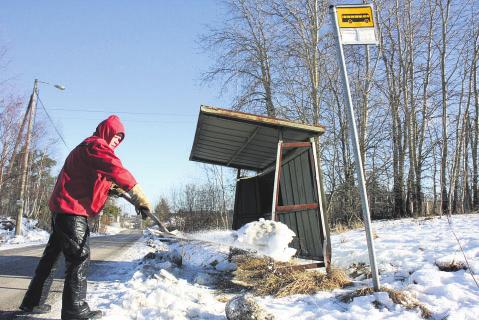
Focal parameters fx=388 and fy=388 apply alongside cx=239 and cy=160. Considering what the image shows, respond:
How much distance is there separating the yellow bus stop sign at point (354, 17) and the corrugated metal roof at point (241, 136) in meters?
1.90

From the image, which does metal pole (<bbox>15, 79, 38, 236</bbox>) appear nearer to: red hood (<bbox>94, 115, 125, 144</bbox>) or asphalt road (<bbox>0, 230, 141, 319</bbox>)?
asphalt road (<bbox>0, 230, 141, 319</bbox>)

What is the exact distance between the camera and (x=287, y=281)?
15.5 ft

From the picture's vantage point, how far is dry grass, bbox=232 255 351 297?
14.9 feet

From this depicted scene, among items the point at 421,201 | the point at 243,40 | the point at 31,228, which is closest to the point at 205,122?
the point at 243,40

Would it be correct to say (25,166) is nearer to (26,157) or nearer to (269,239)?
(26,157)

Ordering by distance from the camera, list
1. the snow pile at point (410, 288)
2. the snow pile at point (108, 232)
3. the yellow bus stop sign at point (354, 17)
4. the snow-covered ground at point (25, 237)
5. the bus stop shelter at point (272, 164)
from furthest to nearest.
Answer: the snow pile at point (108, 232)
the snow-covered ground at point (25, 237)
the bus stop shelter at point (272, 164)
the yellow bus stop sign at point (354, 17)
the snow pile at point (410, 288)

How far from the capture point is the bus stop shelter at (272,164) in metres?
5.78

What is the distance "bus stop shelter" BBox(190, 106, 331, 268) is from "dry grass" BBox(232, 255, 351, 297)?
1.73ft

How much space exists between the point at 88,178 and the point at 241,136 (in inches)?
176

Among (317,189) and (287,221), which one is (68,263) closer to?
(317,189)

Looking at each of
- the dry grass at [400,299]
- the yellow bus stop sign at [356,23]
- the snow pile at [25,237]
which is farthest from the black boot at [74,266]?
the snow pile at [25,237]

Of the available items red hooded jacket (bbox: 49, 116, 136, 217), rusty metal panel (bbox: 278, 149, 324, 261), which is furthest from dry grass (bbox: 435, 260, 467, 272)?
red hooded jacket (bbox: 49, 116, 136, 217)

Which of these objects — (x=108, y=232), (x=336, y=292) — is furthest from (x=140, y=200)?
(x=108, y=232)

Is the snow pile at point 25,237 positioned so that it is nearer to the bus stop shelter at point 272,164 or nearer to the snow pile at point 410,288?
the bus stop shelter at point 272,164
